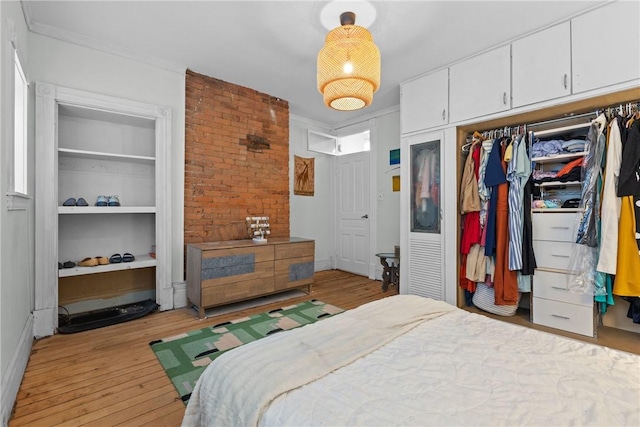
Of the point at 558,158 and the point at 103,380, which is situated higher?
the point at 558,158

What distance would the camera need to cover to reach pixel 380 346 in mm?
1170

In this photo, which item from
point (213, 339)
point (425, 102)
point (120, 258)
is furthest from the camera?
point (425, 102)

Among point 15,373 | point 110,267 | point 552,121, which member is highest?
point 552,121

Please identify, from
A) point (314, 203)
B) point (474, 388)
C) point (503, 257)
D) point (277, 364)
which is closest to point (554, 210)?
point (503, 257)

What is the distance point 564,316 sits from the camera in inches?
97.8

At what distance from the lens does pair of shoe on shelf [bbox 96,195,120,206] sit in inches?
113

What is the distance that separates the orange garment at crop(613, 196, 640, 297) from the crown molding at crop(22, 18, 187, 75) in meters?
4.34

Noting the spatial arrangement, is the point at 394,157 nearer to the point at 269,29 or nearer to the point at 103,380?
the point at 269,29

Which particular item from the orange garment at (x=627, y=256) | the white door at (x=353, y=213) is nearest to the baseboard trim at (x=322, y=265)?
the white door at (x=353, y=213)

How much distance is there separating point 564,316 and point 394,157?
2.71m

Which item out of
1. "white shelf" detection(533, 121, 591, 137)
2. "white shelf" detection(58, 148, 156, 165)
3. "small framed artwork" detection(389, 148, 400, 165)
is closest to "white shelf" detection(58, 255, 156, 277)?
"white shelf" detection(58, 148, 156, 165)

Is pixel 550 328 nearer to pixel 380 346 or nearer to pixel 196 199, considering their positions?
pixel 380 346

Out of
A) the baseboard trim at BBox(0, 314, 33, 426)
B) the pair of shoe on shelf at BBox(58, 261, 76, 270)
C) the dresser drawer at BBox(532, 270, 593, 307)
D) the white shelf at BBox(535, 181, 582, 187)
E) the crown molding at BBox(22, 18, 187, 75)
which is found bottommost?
the baseboard trim at BBox(0, 314, 33, 426)

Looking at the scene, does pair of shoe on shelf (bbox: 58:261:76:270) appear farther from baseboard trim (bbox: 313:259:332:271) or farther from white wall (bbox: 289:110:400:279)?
baseboard trim (bbox: 313:259:332:271)
